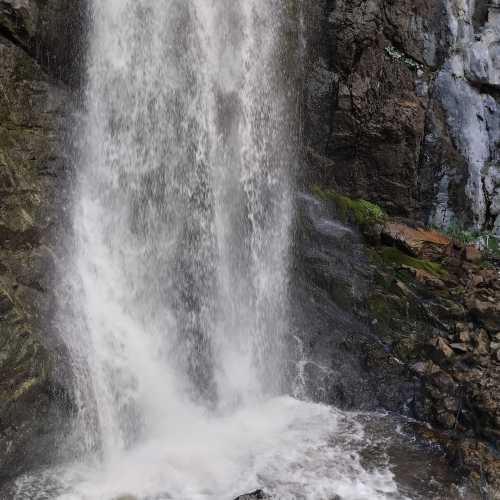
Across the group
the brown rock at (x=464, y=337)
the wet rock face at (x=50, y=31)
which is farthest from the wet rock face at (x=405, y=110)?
the wet rock face at (x=50, y=31)

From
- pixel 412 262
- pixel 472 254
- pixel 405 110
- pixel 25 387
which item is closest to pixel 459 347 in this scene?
pixel 412 262

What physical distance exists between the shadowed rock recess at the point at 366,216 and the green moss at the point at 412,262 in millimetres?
40

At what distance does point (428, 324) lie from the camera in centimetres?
888

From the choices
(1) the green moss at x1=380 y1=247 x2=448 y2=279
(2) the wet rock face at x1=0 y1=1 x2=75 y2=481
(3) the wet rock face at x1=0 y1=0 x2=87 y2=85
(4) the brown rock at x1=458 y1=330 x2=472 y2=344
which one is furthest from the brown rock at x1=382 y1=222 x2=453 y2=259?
(3) the wet rock face at x1=0 y1=0 x2=87 y2=85

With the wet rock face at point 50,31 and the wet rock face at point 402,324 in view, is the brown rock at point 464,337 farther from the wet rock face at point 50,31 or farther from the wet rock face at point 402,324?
the wet rock face at point 50,31

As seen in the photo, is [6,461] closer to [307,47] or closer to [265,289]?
[265,289]

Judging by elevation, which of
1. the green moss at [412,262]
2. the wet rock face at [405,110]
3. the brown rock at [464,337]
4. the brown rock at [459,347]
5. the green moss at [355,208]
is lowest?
the brown rock at [459,347]

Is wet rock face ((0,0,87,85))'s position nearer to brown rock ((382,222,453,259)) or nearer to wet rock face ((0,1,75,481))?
wet rock face ((0,1,75,481))

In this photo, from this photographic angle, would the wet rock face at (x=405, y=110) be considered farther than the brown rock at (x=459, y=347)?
Yes

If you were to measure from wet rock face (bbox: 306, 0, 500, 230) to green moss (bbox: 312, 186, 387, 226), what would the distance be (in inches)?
18.7

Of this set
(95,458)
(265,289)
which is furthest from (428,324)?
(95,458)

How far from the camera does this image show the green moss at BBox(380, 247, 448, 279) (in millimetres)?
9578

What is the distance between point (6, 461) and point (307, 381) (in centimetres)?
456

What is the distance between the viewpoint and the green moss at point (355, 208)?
407 inches
